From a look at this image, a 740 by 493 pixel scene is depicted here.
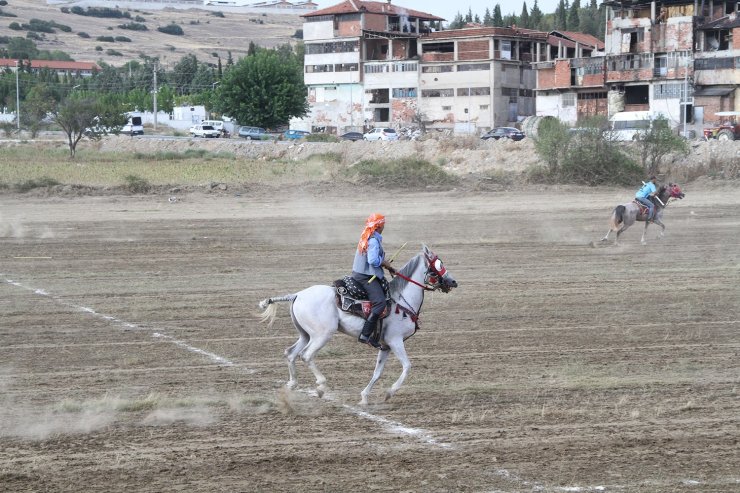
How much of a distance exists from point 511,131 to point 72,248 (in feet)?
176

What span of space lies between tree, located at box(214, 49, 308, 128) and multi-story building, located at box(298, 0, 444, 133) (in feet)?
22.6

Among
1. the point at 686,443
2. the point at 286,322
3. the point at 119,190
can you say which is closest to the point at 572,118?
the point at 119,190

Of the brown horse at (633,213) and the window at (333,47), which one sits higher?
the window at (333,47)

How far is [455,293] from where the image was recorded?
18234 mm

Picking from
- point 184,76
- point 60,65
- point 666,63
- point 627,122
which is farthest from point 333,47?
point 60,65

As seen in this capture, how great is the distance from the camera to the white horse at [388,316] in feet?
34.8

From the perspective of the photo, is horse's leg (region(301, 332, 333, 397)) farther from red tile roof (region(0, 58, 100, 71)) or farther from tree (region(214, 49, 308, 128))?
red tile roof (region(0, 58, 100, 71))

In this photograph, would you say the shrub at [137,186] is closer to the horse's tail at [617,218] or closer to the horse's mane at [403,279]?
the horse's tail at [617,218]

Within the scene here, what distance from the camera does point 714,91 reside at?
2896 inches

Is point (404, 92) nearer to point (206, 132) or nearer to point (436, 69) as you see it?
point (436, 69)

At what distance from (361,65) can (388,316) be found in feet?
296

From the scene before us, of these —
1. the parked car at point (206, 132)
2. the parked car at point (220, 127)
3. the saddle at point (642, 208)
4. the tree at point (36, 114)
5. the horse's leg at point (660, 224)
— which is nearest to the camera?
the saddle at point (642, 208)

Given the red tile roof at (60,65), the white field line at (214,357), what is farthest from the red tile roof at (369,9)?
the red tile roof at (60,65)

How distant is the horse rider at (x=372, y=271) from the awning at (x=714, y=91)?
222ft
